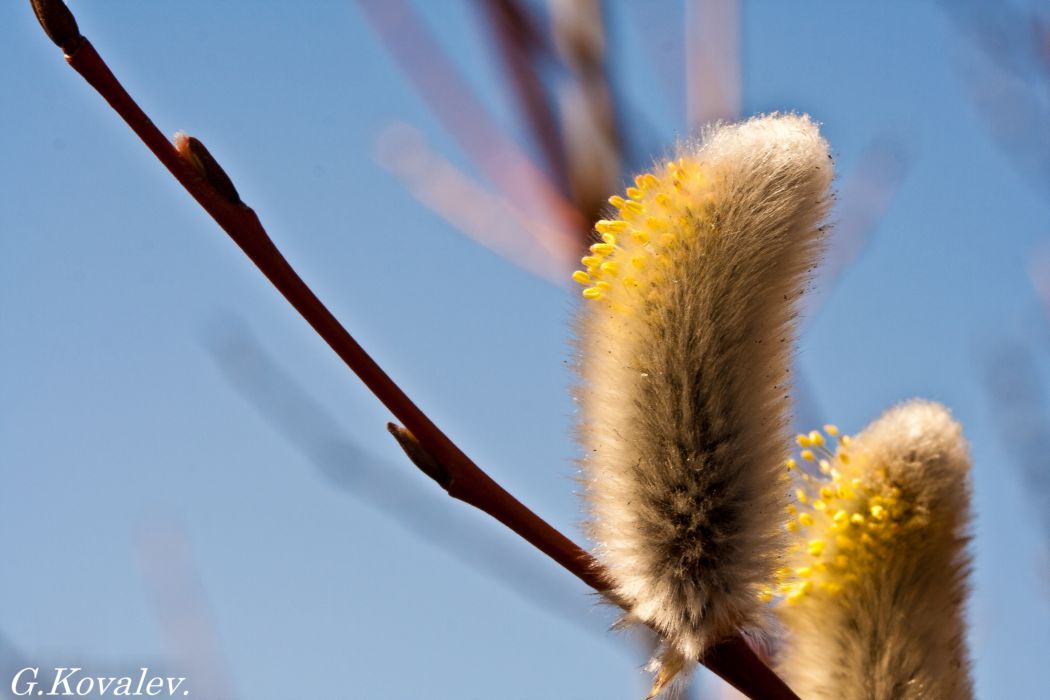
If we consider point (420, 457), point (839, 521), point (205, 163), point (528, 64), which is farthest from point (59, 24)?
point (839, 521)

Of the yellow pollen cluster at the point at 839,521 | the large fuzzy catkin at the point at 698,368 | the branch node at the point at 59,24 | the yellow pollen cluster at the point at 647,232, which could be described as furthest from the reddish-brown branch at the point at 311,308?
the yellow pollen cluster at the point at 839,521

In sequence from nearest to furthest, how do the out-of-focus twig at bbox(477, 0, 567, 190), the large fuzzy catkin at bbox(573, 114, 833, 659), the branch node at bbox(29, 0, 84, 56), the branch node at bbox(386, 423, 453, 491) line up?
the branch node at bbox(29, 0, 84, 56) → the branch node at bbox(386, 423, 453, 491) → the large fuzzy catkin at bbox(573, 114, 833, 659) → the out-of-focus twig at bbox(477, 0, 567, 190)

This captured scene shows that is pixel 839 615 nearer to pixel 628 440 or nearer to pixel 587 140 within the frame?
pixel 628 440

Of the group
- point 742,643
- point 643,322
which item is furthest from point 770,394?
point 742,643

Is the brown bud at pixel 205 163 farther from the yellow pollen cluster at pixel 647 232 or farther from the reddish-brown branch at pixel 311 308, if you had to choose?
the yellow pollen cluster at pixel 647 232

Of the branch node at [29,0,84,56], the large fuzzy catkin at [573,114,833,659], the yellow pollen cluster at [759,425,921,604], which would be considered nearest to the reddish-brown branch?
the branch node at [29,0,84,56]

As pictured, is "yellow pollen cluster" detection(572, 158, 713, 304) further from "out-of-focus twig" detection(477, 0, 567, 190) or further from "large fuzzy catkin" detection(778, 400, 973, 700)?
"large fuzzy catkin" detection(778, 400, 973, 700)
